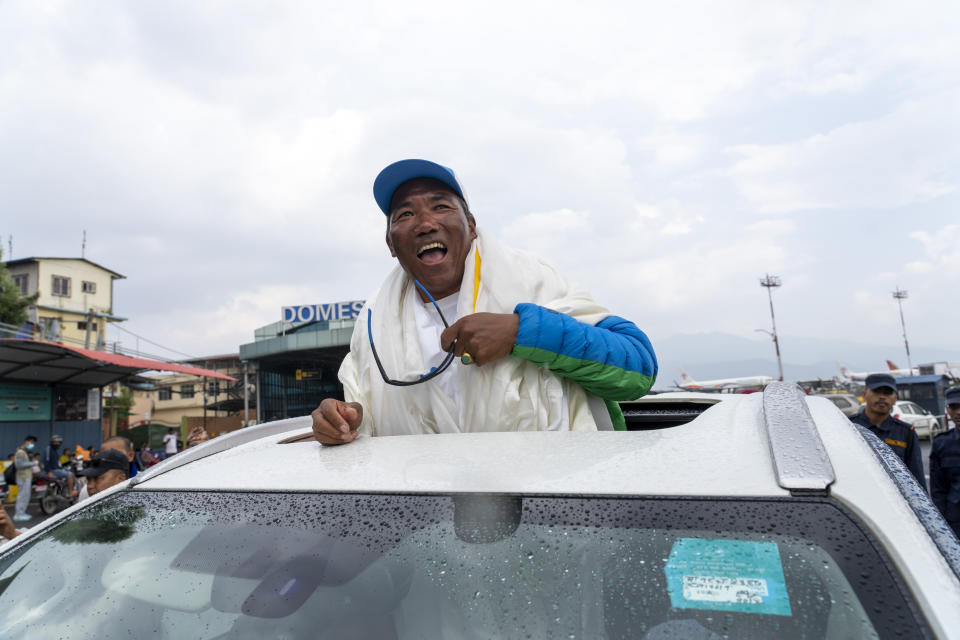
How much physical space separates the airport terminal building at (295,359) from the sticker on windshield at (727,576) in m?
26.1

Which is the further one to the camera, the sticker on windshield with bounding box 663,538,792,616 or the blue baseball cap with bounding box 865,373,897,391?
the blue baseball cap with bounding box 865,373,897,391

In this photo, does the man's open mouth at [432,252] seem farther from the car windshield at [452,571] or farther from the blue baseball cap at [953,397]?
the blue baseball cap at [953,397]

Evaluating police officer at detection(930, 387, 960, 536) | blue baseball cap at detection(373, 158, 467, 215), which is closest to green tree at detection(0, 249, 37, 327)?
blue baseball cap at detection(373, 158, 467, 215)

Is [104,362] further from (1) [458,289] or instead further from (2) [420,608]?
(2) [420,608]

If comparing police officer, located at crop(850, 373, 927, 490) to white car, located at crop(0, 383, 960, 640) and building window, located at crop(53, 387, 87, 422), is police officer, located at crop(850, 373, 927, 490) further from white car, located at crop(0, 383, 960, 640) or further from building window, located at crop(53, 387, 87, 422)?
building window, located at crop(53, 387, 87, 422)

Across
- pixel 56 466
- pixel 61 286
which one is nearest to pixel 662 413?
pixel 56 466

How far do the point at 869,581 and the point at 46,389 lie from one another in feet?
58.3

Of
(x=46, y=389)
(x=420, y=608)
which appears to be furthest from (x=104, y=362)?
(x=420, y=608)

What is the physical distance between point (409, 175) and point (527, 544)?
142 cm

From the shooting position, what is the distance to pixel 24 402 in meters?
14.1

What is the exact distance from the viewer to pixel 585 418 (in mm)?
1895

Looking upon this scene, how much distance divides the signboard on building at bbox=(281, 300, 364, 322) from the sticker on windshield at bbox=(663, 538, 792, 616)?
31.5 metres

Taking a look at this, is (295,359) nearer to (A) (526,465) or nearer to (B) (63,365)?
(B) (63,365)

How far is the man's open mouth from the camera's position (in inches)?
81.7
